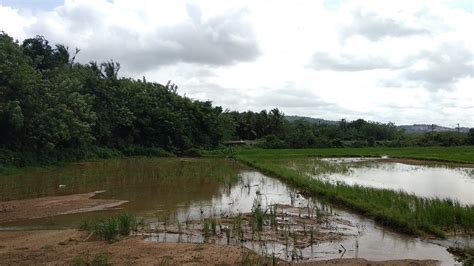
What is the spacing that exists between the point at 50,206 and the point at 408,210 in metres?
10.5

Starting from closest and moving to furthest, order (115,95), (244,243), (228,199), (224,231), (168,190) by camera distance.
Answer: (244,243), (224,231), (228,199), (168,190), (115,95)

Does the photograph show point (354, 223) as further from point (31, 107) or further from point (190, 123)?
point (190, 123)

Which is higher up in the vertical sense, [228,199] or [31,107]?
[31,107]

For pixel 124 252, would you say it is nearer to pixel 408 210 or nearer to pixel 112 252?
pixel 112 252

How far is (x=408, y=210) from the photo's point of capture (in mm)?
11586

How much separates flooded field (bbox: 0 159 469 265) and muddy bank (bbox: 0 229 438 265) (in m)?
0.58

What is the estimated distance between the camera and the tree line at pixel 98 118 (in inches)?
994

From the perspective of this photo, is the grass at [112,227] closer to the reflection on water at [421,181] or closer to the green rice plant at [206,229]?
the green rice plant at [206,229]

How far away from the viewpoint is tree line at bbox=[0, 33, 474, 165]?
994 inches

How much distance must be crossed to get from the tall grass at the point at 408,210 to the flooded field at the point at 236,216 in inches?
15.0

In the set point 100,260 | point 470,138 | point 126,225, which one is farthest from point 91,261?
point 470,138

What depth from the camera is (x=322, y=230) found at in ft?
34.9

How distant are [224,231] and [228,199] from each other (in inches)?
217

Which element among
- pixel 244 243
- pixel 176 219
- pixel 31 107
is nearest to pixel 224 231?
pixel 244 243
